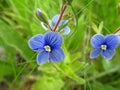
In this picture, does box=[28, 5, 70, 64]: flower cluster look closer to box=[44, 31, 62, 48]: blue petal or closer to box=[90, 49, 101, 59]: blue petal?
box=[44, 31, 62, 48]: blue petal

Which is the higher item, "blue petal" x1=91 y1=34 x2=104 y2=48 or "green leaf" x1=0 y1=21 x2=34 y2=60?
"green leaf" x1=0 y1=21 x2=34 y2=60

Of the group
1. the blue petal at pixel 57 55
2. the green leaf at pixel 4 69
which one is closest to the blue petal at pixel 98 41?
the blue petal at pixel 57 55

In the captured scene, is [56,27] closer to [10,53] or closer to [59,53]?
[59,53]

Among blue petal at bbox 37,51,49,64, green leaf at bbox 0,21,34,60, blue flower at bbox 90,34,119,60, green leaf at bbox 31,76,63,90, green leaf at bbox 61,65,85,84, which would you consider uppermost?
green leaf at bbox 0,21,34,60

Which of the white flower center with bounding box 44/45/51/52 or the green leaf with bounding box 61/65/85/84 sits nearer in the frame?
the white flower center with bounding box 44/45/51/52

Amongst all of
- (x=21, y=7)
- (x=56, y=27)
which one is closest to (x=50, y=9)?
(x=21, y=7)

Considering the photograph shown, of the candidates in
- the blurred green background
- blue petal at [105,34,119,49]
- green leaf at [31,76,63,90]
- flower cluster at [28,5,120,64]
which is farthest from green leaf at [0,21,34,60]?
blue petal at [105,34,119,49]

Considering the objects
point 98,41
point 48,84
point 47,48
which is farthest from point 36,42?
point 48,84
